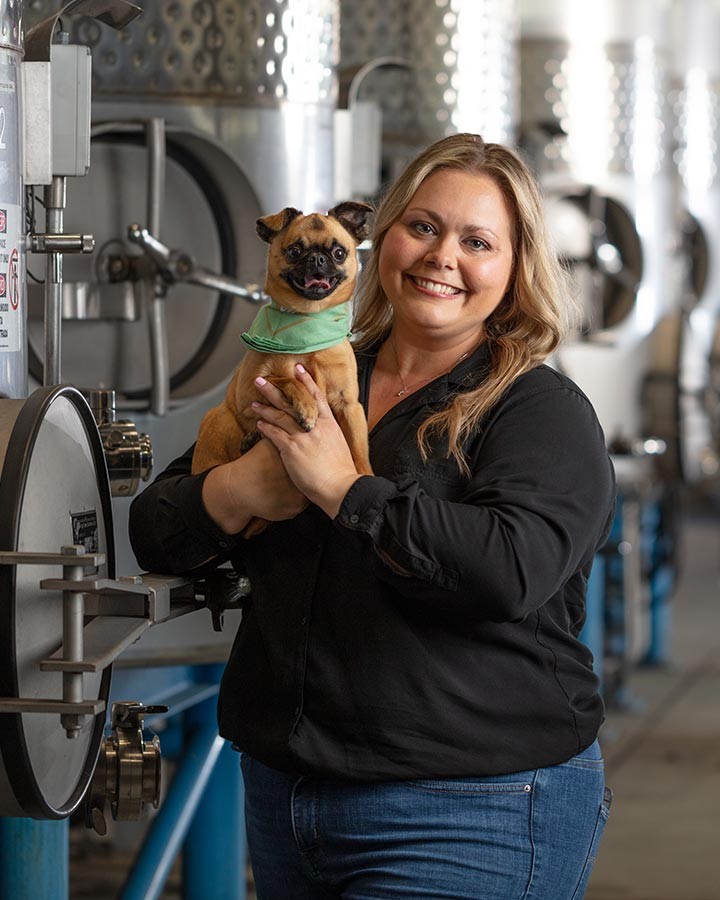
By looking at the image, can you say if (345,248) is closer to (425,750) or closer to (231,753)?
(425,750)

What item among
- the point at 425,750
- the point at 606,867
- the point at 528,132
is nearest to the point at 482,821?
the point at 425,750

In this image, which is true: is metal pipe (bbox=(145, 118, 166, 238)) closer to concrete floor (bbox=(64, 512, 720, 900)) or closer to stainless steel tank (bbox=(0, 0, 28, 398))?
stainless steel tank (bbox=(0, 0, 28, 398))

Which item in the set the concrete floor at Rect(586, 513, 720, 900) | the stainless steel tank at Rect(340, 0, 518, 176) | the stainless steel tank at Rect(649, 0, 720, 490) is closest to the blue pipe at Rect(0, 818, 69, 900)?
the concrete floor at Rect(586, 513, 720, 900)

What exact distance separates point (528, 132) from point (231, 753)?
2405 millimetres

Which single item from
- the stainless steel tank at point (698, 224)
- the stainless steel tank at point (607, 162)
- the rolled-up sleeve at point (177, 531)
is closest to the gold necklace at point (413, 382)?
the rolled-up sleeve at point (177, 531)

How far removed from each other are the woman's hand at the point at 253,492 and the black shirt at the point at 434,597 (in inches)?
1.0

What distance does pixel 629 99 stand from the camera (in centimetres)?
482

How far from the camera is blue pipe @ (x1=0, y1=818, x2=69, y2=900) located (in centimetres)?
208

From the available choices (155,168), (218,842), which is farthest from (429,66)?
(218,842)

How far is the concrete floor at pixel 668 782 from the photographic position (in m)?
3.58

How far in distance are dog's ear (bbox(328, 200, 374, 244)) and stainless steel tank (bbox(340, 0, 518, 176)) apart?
2.17 m

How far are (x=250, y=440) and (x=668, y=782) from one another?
10.7ft

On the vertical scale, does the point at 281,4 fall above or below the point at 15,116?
above

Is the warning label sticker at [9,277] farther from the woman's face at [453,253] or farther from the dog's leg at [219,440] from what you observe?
the woman's face at [453,253]
